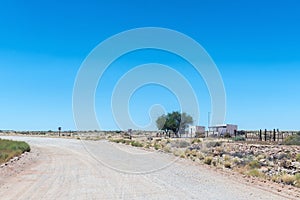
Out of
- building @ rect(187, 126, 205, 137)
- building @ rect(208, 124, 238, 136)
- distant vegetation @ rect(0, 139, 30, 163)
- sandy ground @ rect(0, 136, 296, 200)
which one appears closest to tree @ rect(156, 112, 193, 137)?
building @ rect(187, 126, 205, 137)

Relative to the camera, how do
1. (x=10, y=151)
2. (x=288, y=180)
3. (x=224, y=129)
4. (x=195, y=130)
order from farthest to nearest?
(x=195, y=130) → (x=224, y=129) → (x=10, y=151) → (x=288, y=180)

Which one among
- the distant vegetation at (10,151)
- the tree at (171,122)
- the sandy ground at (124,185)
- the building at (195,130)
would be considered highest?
the tree at (171,122)

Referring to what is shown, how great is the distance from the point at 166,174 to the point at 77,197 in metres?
6.80

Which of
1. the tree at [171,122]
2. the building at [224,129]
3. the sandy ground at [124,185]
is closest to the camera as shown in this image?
the sandy ground at [124,185]

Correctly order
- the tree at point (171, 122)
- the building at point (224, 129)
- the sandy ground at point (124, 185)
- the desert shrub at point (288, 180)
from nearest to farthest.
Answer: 1. the sandy ground at point (124, 185)
2. the desert shrub at point (288, 180)
3. the building at point (224, 129)
4. the tree at point (171, 122)

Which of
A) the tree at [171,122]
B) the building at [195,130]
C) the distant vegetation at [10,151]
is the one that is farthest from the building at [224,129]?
the distant vegetation at [10,151]

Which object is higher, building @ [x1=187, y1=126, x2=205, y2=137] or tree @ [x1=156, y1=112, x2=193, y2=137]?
tree @ [x1=156, y1=112, x2=193, y2=137]

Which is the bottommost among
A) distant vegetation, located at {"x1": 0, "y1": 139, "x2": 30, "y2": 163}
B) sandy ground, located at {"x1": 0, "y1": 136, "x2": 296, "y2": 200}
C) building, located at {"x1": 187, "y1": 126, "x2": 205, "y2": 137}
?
distant vegetation, located at {"x1": 0, "y1": 139, "x2": 30, "y2": 163}

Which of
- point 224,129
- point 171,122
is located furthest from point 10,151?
point 171,122

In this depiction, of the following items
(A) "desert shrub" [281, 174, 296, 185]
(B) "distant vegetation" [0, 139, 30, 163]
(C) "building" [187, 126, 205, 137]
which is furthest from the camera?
(C) "building" [187, 126, 205, 137]

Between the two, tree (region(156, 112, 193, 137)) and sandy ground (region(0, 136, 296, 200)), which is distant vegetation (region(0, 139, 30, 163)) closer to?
sandy ground (region(0, 136, 296, 200))

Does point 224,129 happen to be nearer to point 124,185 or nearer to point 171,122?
point 171,122

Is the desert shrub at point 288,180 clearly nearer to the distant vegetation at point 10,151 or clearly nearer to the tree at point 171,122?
the distant vegetation at point 10,151

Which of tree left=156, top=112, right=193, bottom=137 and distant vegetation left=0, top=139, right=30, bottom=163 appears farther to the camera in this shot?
tree left=156, top=112, right=193, bottom=137
